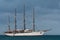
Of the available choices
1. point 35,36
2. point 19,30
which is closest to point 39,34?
point 35,36

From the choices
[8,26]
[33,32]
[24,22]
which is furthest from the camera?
[8,26]

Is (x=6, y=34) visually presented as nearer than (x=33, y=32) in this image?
No

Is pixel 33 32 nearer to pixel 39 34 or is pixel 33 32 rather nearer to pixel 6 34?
pixel 39 34

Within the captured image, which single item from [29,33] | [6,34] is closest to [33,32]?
[29,33]

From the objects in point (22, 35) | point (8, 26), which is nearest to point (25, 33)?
point (22, 35)

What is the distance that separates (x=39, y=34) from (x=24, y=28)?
412 inches

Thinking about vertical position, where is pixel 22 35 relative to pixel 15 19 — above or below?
below

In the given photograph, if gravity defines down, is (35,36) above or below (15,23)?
below

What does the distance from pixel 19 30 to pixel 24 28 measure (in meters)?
10.5

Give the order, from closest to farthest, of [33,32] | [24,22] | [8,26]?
1. [24,22]
2. [33,32]
3. [8,26]

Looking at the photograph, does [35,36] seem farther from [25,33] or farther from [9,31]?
[9,31]

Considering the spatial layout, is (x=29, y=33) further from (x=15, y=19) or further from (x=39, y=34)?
(x=15, y=19)

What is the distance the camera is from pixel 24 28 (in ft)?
405

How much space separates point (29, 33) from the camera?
129500 millimetres
